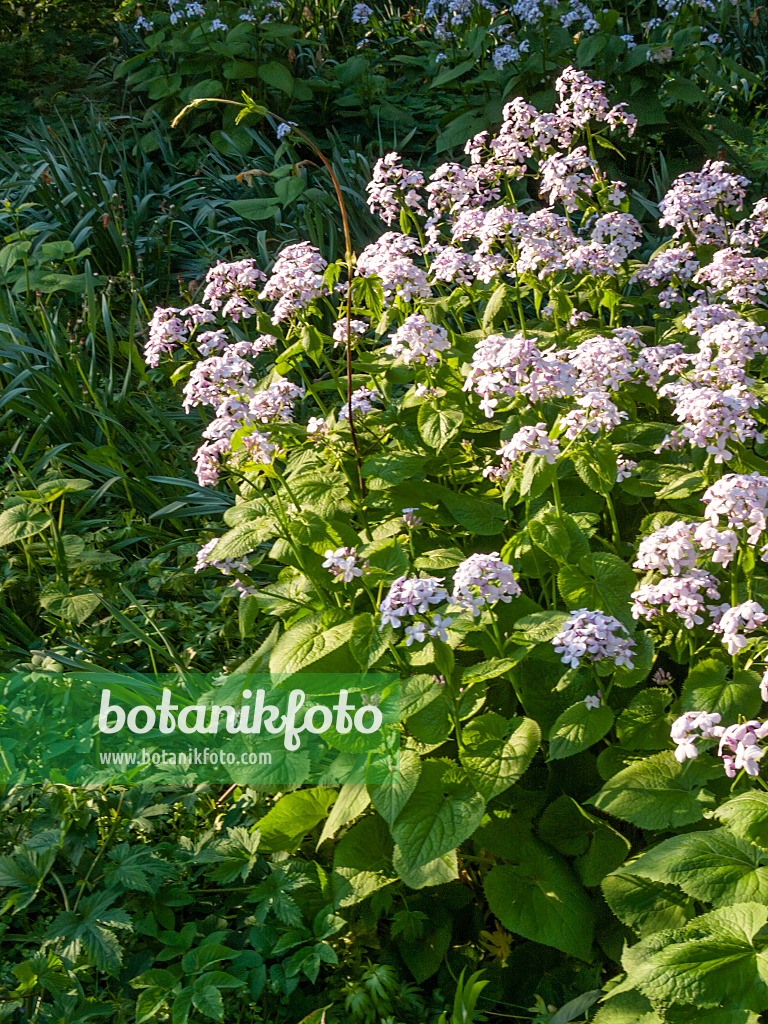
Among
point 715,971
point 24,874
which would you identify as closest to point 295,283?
point 24,874

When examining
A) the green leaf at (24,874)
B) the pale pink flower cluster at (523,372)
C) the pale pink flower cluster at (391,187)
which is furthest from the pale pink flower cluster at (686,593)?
the pale pink flower cluster at (391,187)

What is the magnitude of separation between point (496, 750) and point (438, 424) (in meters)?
0.92

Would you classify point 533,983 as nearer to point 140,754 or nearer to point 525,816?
point 525,816

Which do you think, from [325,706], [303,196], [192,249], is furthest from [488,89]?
[325,706]

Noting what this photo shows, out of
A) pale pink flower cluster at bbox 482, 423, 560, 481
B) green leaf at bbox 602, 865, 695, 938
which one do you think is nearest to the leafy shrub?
pale pink flower cluster at bbox 482, 423, 560, 481

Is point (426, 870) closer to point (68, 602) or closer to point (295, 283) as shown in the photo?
point (295, 283)

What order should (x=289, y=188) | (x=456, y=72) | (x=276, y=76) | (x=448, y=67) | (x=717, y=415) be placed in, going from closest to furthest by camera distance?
(x=717, y=415)
(x=289, y=188)
(x=456, y=72)
(x=276, y=76)
(x=448, y=67)

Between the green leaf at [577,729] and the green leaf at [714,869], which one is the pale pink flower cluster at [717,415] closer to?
the green leaf at [577,729]

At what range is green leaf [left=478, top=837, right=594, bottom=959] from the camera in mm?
1967

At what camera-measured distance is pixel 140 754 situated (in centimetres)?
262

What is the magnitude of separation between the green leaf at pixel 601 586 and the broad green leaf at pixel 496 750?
32cm

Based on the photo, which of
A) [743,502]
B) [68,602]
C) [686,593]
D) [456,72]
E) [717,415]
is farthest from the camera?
[456,72]

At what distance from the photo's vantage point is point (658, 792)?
1936 millimetres

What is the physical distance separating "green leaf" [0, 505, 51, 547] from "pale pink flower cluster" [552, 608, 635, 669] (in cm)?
209
